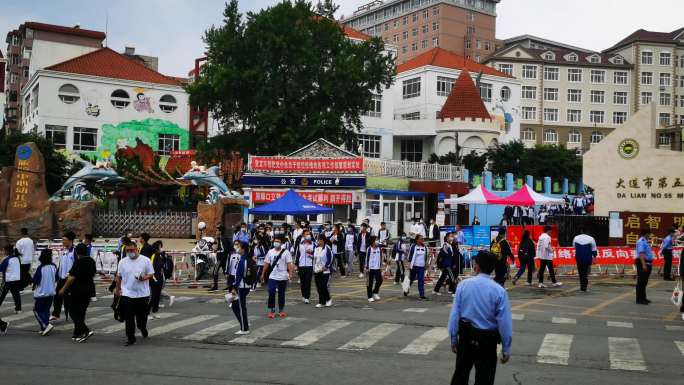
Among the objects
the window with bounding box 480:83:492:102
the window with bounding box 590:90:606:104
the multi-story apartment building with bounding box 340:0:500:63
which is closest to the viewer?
the window with bounding box 480:83:492:102

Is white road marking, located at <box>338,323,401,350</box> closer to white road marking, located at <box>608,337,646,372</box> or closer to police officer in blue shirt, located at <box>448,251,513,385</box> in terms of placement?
white road marking, located at <box>608,337,646,372</box>

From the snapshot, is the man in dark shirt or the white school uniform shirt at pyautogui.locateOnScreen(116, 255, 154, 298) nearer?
the white school uniform shirt at pyautogui.locateOnScreen(116, 255, 154, 298)

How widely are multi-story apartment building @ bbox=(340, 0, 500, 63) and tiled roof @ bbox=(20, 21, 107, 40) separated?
44.0m

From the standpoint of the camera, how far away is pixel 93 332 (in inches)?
476

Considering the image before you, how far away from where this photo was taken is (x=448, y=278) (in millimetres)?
18516

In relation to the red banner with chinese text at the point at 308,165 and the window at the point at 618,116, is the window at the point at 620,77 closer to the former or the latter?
the window at the point at 618,116

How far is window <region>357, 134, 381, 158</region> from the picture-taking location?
55125mm

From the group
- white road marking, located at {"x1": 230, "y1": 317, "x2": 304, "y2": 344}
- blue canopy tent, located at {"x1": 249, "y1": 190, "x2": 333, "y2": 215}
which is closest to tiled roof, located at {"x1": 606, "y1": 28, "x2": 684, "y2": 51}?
blue canopy tent, located at {"x1": 249, "y1": 190, "x2": 333, "y2": 215}

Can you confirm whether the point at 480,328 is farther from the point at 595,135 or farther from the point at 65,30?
the point at 595,135

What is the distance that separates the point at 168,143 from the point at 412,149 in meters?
23.7

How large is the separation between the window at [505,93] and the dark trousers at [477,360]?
57996mm

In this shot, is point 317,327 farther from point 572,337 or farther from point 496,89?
point 496,89

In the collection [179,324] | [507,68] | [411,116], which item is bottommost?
[179,324]

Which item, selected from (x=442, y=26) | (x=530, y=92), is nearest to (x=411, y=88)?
(x=530, y=92)
